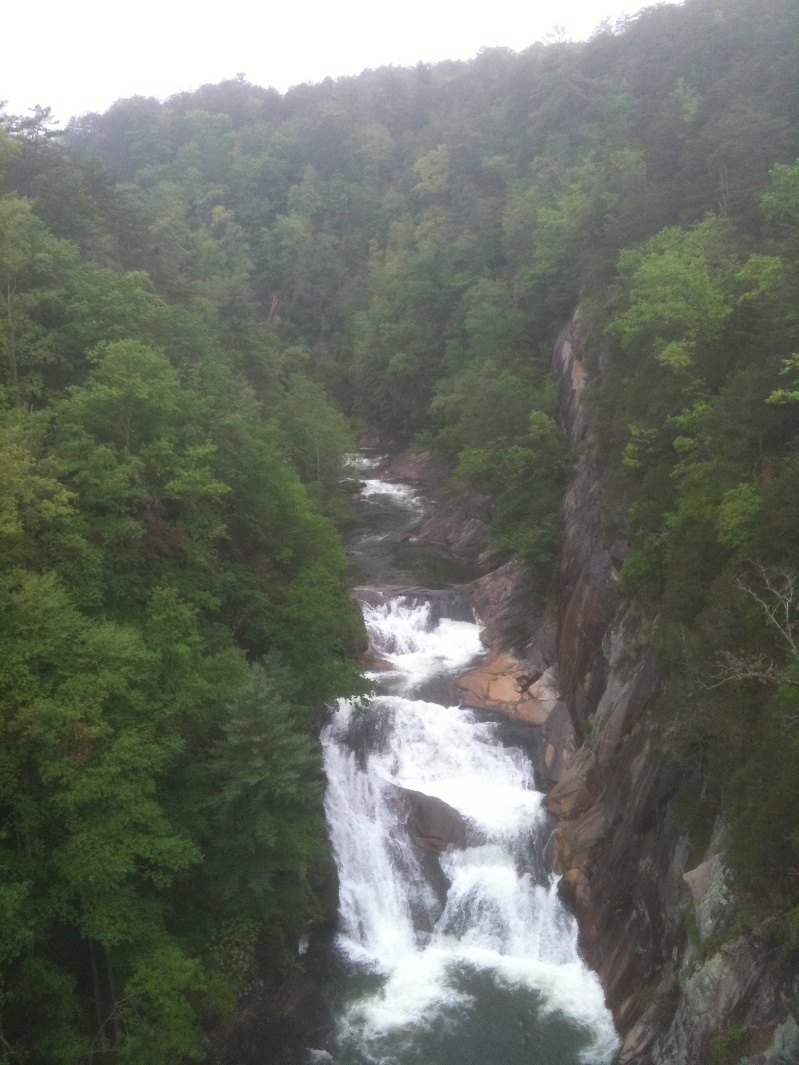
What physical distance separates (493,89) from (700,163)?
52.2 m

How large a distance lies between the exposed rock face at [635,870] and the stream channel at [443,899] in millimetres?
887

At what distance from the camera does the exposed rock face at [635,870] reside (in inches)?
484

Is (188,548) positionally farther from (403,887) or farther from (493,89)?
(493,89)

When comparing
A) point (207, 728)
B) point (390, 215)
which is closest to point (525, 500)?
point (207, 728)

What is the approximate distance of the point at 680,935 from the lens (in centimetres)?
1475

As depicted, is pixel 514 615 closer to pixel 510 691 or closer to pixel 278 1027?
pixel 510 691

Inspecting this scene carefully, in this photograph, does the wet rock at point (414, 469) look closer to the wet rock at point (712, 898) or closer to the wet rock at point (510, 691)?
the wet rock at point (510, 691)

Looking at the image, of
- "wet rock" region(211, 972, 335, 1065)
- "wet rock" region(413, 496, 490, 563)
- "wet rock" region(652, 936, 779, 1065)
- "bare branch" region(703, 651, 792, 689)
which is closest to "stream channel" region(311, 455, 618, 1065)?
"wet rock" region(211, 972, 335, 1065)

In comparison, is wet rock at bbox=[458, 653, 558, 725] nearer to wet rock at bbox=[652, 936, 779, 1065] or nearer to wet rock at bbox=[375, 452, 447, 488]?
wet rock at bbox=[652, 936, 779, 1065]

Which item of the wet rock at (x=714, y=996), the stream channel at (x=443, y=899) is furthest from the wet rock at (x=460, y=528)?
the wet rock at (x=714, y=996)

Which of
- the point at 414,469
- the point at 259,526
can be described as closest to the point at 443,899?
the point at 259,526

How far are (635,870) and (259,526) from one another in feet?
44.6

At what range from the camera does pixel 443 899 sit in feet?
64.6

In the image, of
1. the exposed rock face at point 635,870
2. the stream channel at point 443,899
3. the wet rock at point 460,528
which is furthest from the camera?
the wet rock at point 460,528
